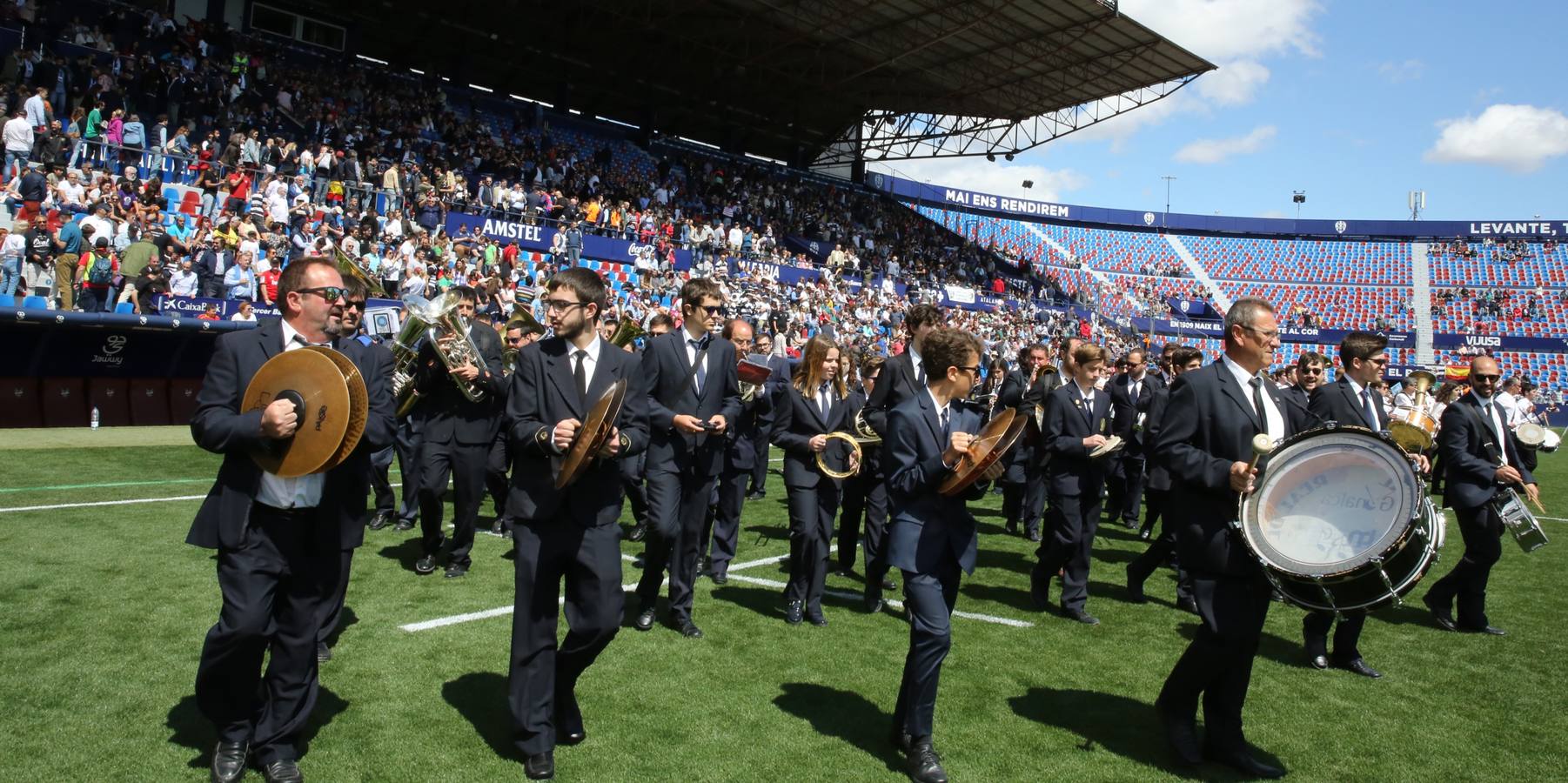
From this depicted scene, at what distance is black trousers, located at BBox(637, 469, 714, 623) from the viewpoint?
6.08 m

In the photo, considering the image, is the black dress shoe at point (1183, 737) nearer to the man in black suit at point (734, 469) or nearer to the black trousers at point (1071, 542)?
the black trousers at point (1071, 542)

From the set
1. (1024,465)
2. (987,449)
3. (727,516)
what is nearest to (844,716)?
(987,449)

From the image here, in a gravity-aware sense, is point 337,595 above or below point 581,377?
below

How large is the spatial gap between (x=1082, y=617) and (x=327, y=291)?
18.3 ft

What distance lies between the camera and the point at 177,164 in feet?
63.5

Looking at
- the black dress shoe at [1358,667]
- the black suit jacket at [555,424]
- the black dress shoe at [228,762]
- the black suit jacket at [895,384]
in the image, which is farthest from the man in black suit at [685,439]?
the black dress shoe at [1358,667]

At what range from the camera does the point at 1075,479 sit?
7137 millimetres

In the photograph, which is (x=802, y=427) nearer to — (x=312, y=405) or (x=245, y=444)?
(x=312, y=405)

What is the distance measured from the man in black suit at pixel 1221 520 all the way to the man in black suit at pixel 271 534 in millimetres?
3498

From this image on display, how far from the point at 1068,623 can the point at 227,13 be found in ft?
97.7

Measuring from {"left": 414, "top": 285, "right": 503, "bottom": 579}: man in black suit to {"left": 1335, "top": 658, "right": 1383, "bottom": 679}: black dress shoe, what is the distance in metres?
5.98

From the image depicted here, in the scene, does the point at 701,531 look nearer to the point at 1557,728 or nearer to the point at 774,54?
the point at 1557,728

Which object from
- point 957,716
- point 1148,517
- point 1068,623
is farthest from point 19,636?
point 1148,517

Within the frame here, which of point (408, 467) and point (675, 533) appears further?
point (408, 467)
